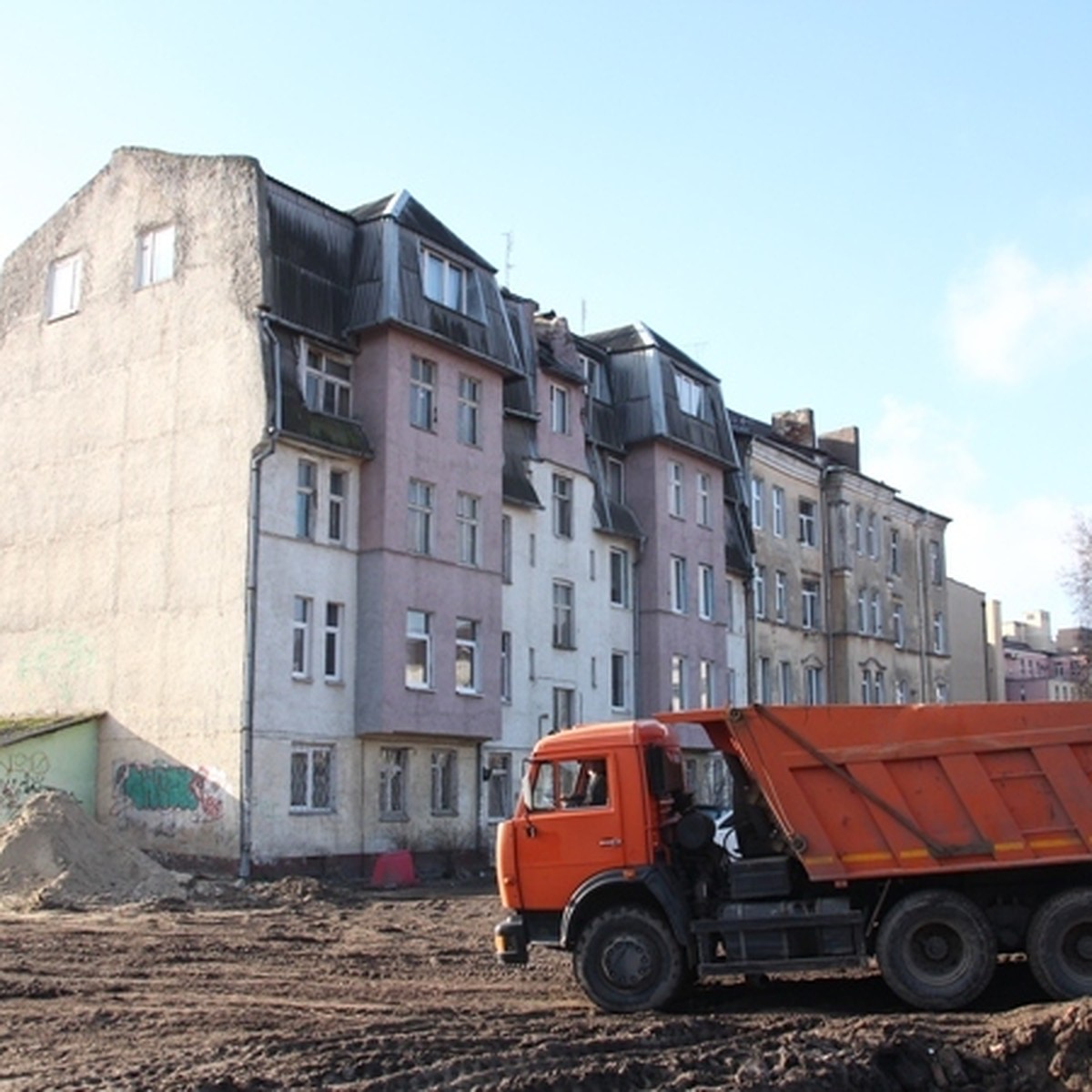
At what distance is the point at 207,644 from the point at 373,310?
25.9ft

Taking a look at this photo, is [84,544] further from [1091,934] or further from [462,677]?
[1091,934]

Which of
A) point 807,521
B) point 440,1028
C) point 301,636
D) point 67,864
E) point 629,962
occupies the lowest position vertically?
point 440,1028

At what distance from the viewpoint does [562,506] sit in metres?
36.9

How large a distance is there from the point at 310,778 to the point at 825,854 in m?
16.8

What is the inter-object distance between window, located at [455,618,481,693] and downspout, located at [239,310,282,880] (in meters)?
5.49

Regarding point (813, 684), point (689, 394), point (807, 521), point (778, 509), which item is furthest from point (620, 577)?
point (807, 521)

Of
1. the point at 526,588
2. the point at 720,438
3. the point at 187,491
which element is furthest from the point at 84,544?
the point at 720,438

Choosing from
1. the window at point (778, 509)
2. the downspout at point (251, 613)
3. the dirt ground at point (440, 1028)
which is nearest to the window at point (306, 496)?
the downspout at point (251, 613)

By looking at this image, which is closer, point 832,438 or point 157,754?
point 157,754

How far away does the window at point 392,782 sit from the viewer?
2961 cm

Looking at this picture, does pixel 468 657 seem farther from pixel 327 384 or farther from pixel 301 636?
pixel 327 384

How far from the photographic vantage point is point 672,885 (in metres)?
13.2

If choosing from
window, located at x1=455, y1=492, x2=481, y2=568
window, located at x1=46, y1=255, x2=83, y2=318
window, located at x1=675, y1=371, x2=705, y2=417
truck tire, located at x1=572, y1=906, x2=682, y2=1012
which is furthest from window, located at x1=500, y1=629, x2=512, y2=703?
truck tire, located at x1=572, y1=906, x2=682, y2=1012

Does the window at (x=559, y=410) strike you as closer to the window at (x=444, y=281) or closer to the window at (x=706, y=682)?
the window at (x=444, y=281)
